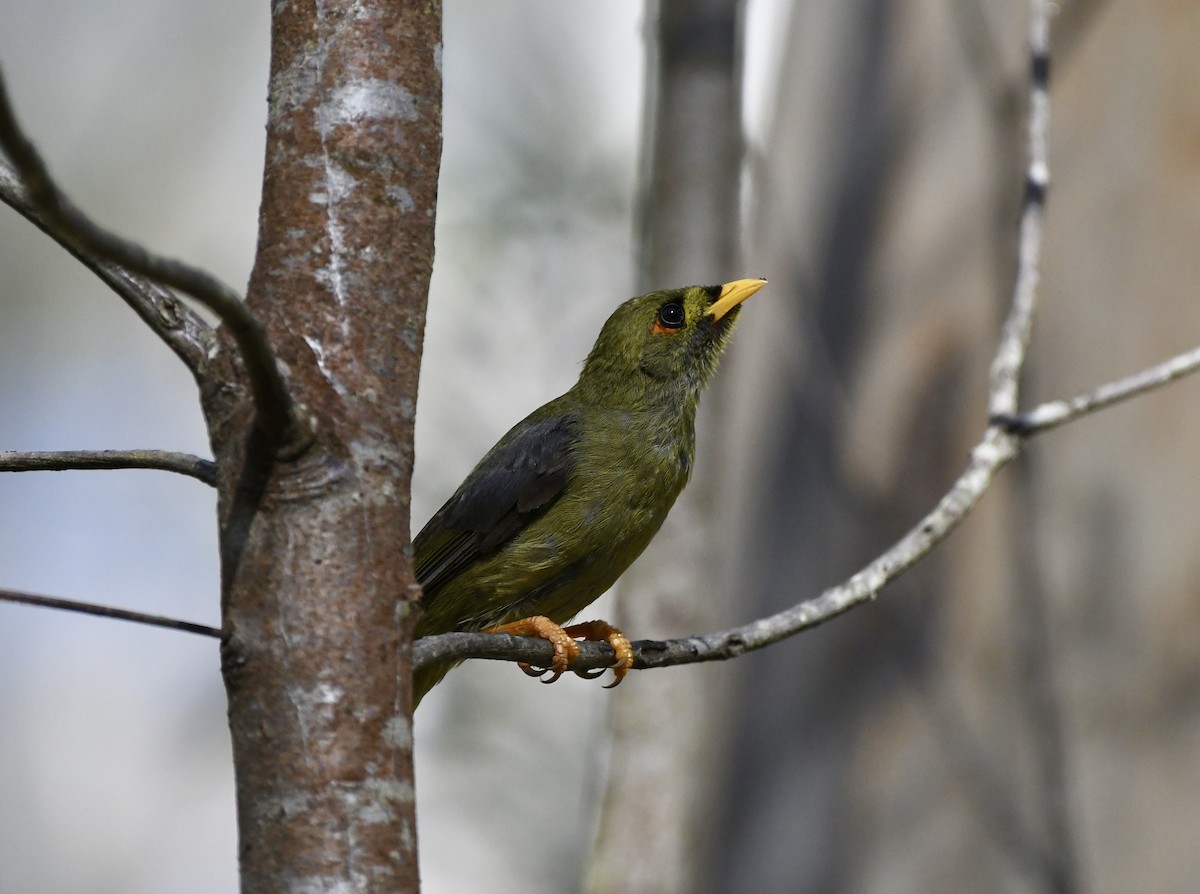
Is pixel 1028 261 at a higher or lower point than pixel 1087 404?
higher

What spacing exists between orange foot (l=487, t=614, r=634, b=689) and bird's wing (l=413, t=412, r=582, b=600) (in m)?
0.32

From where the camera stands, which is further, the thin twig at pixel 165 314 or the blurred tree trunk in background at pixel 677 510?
the blurred tree trunk in background at pixel 677 510

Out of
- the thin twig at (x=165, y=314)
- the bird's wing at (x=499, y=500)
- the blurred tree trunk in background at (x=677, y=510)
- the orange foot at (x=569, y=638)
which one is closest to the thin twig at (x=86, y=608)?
the thin twig at (x=165, y=314)

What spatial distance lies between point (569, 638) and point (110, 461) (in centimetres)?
173

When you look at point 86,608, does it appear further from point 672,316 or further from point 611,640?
point 672,316

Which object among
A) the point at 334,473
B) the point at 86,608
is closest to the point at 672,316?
the point at 334,473

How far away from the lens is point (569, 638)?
3713 mm

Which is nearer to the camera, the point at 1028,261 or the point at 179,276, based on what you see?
the point at 179,276

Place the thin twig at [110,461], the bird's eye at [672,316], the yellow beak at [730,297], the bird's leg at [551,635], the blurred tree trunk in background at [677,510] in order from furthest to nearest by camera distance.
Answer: the blurred tree trunk in background at [677,510], the bird's eye at [672,316], the yellow beak at [730,297], the bird's leg at [551,635], the thin twig at [110,461]

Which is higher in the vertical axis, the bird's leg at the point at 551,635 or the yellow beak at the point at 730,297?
the yellow beak at the point at 730,297

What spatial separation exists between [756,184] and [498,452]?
419cm

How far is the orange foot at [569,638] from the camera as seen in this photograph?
11.5 feet

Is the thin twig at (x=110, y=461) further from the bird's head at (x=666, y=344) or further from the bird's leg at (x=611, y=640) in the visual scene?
the bird's head at (x=666, y=344)

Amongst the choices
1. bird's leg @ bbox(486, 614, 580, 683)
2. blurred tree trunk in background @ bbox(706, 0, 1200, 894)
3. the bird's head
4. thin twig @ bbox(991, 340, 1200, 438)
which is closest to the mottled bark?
bird's leg @ bbox(486, 614, 580, 683)
